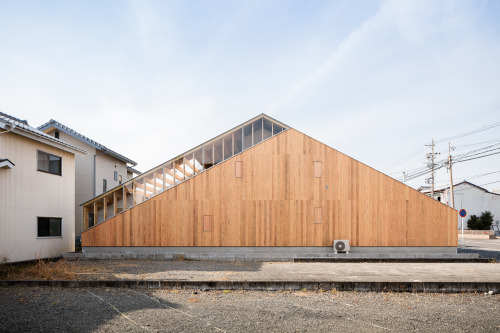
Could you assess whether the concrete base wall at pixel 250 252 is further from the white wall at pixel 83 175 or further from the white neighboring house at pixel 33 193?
the white wall at pixel 83 175

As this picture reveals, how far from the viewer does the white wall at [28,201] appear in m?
12.6

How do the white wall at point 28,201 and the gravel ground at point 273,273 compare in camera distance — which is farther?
the white wall at point 28,201

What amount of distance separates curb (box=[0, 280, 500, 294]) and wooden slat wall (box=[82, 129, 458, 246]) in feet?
→ 22.8

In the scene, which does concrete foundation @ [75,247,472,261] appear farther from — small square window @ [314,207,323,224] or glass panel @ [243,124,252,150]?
glass panel @ [243,124,252,150]

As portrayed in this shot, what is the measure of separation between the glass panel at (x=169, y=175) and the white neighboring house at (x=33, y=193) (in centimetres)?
421

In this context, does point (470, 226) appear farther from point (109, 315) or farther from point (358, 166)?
point (109, 315)

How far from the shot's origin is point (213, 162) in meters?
17.0

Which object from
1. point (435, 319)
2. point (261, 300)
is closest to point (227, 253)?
point (261, 300)

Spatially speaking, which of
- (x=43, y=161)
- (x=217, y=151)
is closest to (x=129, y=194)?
(x=43, y=161)

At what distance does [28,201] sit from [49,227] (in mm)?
1793

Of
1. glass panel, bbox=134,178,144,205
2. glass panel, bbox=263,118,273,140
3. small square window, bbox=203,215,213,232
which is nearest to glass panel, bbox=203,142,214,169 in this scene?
small square window, bbox=203,215,213,232

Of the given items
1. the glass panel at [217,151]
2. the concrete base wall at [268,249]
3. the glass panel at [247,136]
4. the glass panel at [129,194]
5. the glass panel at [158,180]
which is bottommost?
the concrete base wall at [268,249]

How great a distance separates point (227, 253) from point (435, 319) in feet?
33.9

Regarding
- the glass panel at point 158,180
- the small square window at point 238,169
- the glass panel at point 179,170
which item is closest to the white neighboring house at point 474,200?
the small square window at point 238,169
